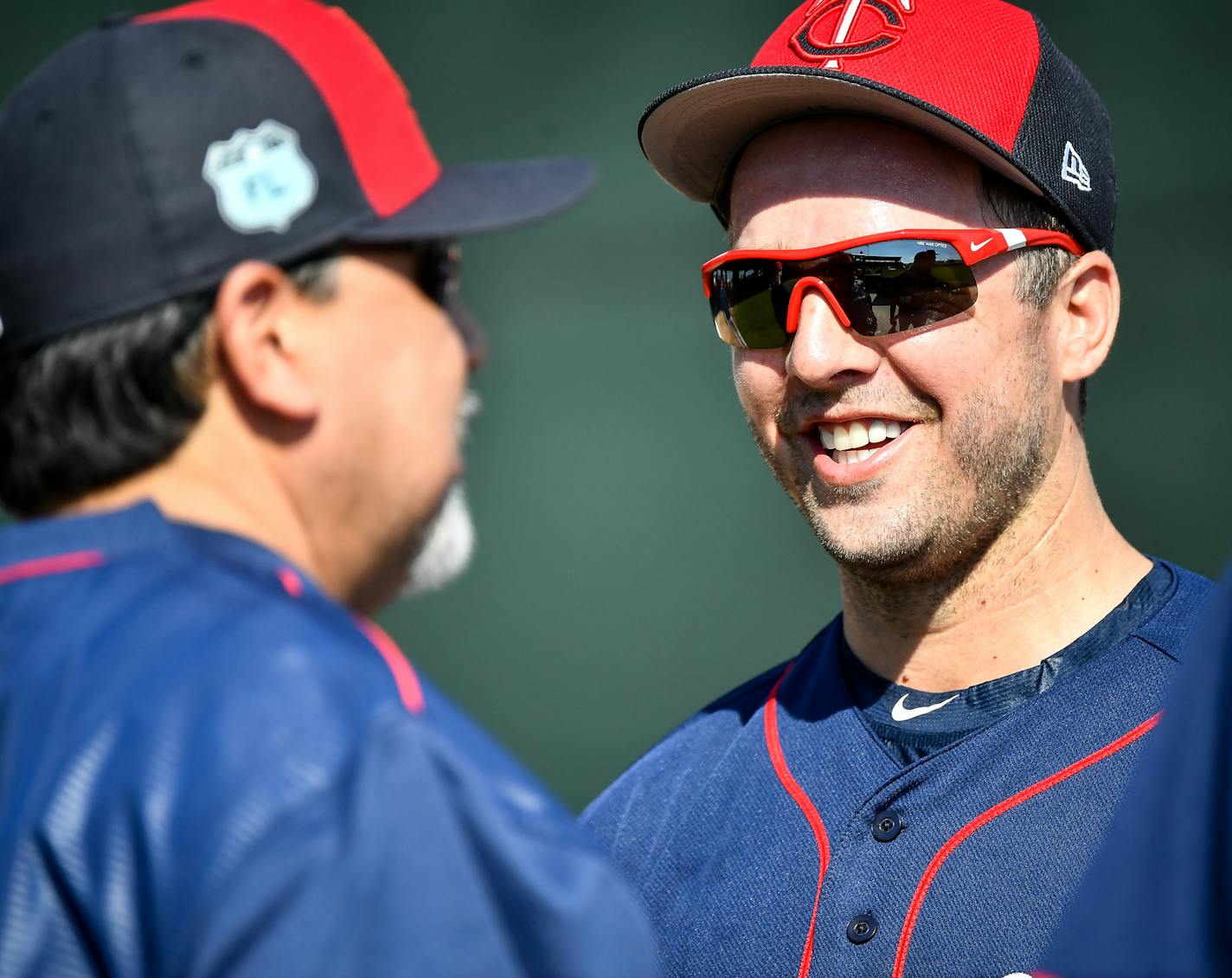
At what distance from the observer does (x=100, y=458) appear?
1245 mm

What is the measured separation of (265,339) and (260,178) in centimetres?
15

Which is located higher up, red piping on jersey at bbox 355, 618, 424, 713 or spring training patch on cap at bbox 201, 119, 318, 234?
spring training patch on cap at bbox 201, 119, 318, 234

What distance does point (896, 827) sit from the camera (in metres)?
1.84

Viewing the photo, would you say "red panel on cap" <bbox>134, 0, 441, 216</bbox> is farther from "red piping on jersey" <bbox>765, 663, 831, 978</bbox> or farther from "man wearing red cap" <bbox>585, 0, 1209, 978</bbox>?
"red piping on jersey" <bbox>765, 663, 831, 978</bbox>

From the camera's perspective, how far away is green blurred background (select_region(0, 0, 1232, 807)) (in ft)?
14.9

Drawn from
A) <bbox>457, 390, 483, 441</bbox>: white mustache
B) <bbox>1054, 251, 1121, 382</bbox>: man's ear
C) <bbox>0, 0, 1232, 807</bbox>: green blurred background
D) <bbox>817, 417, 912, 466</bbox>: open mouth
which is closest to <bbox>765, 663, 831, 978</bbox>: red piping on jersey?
<bbox>817, 417, 912, 466</bbox>: open mouth

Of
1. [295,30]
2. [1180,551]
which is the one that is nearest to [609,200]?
[1180,551]

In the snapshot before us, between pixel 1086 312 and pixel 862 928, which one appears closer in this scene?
pixel 862 928

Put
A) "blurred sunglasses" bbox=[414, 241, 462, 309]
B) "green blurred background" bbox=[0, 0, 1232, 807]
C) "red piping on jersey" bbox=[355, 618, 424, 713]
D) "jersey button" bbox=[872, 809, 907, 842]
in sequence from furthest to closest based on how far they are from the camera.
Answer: "green blurred background" bbox=[0, 0, 1232, 807] → "jersey button" bbox=[872, 809, 907, 842] → "blurred sunglasses" bbox=[414, 241, 462, 309] → "red piping on jersey" bbox=[355, 618, 424, 713]

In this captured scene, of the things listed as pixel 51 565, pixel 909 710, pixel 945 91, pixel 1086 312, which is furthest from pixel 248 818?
pixel 1086 312

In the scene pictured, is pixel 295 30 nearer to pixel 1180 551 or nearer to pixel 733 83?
pixel 733 83

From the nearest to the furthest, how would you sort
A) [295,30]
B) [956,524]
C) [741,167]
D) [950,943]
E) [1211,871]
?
[1211,871]
[295,30]
[950,943]
[956,524]
[741,167]

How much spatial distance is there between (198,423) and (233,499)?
8cm

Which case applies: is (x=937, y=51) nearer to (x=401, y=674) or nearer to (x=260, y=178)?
(x=260, y=178)
